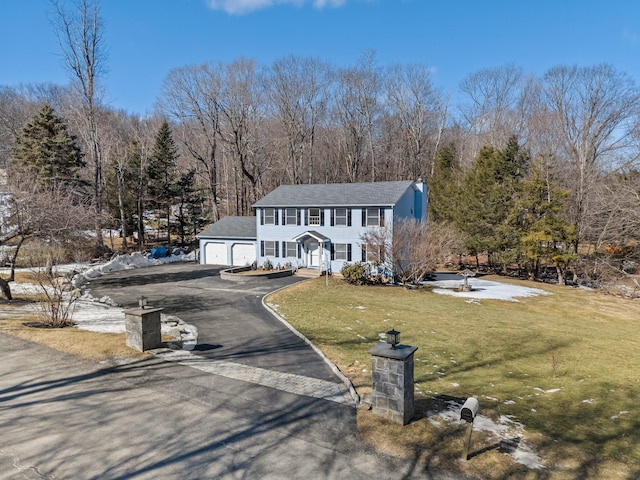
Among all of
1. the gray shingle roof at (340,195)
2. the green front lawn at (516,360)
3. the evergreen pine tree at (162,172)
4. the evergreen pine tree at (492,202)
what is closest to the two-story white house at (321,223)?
the gray shingle roof at (340,195)

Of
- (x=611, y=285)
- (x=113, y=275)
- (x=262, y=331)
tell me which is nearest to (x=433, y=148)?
(x=611, y=285)

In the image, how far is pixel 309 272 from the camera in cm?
2719

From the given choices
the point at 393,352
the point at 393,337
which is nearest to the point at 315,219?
the point at 393,337

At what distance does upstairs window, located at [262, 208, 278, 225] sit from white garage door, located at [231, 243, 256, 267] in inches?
102

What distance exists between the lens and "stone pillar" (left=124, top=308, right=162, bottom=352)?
10242 mm

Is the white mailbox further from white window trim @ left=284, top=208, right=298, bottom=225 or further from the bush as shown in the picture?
white window trim @ left=284, top=208, right=298, bottom=225

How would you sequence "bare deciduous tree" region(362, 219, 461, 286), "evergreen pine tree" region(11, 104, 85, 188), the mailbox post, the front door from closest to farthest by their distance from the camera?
the mailbox post < "bare deciduous tree" region(362, 219, 461, 286) < the front door < "evergreen pine tree" region(11, 104, 85, 188)

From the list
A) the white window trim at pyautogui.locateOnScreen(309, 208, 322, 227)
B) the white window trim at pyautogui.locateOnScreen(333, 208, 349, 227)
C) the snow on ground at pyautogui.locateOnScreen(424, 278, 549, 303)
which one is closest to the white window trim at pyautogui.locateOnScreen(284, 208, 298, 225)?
the white window trim at pyautogui.locateOnScreen(309, 208, 322, 227)

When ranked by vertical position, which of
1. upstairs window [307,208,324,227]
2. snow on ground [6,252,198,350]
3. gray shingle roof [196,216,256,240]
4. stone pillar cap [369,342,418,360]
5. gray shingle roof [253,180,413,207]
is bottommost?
snow on ground [6,252,198,350]

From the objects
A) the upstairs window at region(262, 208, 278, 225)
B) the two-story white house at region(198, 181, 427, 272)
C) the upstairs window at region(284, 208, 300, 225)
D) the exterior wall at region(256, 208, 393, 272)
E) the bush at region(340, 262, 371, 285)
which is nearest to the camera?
the bush at region(340, 262, 371, 285)

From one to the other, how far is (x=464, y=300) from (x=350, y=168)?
1142 inches

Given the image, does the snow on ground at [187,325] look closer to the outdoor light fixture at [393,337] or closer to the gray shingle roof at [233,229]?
the outdoor light fixture at [393,337]

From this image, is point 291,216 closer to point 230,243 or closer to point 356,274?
point 230,243

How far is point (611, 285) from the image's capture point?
2625 cm
